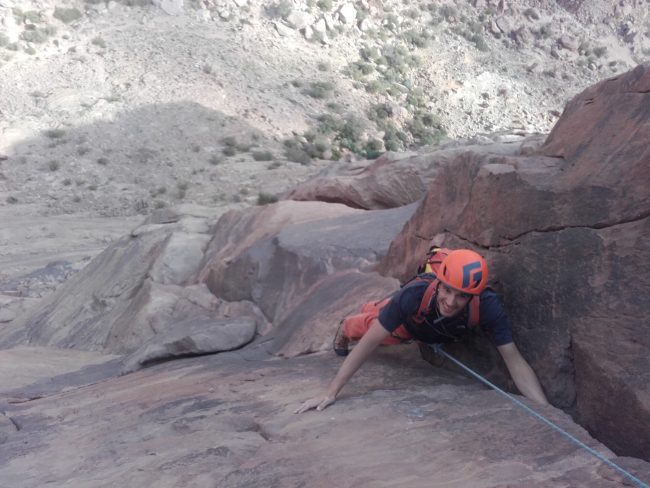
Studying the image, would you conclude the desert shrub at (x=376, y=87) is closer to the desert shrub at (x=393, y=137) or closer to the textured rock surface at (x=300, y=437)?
the desert shrub at (x=393, y=137)

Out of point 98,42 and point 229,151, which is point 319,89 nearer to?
point 229,151

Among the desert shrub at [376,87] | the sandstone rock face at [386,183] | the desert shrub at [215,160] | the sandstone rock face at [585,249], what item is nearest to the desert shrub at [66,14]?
the desert shrub at [215,160]

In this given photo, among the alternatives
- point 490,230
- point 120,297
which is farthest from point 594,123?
point 120,297

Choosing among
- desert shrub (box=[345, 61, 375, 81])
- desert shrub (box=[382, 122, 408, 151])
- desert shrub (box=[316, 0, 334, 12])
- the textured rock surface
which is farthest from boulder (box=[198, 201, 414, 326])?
desert shrub (box=[316, 0, 334, 12])

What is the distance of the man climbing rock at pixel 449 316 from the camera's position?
3.49m

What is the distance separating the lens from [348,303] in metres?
5.34

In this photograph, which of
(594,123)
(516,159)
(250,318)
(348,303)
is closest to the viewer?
(594,123)

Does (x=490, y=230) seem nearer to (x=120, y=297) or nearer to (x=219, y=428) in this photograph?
(x=219, y=428)

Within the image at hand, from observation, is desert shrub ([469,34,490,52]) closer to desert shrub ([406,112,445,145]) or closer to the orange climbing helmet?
desert shrub ([406,112,445,145])

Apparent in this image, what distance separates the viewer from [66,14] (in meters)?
26.9

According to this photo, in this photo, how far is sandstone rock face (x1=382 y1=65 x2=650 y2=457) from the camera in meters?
3.24

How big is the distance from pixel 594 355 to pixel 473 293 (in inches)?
24.4

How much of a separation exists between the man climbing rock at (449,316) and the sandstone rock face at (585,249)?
0.52ft

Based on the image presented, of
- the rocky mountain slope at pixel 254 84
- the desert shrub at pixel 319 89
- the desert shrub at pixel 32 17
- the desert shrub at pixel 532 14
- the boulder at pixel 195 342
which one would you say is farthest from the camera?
the desert shrub at pixel 532 14
